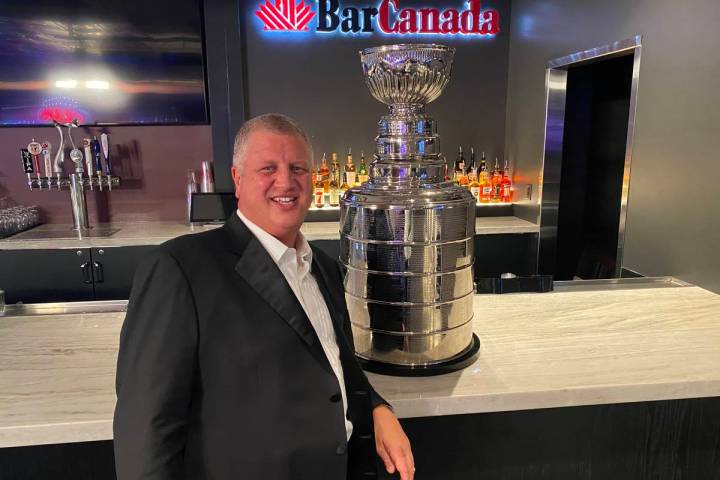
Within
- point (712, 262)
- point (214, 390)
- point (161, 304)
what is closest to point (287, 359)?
point (214, 390)

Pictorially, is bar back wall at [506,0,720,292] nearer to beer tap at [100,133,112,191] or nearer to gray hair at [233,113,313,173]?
gray hair at [233,113,313,173]

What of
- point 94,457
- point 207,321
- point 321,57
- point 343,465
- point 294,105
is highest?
point 321,57

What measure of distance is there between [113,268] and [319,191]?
1498 mm

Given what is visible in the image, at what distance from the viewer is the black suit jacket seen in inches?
33.5

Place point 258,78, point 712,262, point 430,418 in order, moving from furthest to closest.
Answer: point 258,78 → point 712,262 → point 430,418

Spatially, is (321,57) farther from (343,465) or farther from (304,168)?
(343,465)

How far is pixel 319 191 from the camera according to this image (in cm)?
385

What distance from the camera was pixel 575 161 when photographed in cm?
360

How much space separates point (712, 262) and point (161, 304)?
219 centimetres

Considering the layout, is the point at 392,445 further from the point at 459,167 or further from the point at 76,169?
the point at 76,169

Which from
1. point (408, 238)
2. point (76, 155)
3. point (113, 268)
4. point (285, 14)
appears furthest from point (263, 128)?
point (76, 155)

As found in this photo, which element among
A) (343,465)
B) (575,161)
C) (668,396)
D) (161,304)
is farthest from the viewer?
(575,161)

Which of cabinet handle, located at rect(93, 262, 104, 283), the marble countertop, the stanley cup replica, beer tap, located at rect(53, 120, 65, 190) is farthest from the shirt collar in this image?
beer tap, located at rect(53, 120, 65, 190)

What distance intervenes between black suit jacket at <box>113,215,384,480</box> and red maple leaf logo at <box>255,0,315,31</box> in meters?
3.14
